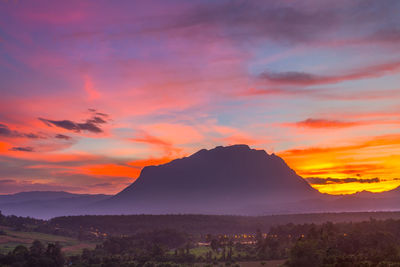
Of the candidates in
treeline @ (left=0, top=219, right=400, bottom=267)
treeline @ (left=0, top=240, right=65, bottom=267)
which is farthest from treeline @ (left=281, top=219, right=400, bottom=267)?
treeline @ (left=0, top=240, right=65, bottom=267)

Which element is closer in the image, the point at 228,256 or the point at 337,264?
the point at 337,264

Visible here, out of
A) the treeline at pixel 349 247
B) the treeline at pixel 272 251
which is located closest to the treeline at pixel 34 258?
the treeline at pixel 272 251

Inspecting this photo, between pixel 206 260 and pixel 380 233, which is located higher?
pixel 380 233

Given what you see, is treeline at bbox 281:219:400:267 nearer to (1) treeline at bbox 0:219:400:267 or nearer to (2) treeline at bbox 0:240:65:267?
(1) treeline at bbox 0:219:400:267

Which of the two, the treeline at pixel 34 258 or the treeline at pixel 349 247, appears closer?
the treeline at pixel 349 247

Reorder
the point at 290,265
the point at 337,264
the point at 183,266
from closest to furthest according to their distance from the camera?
the point at 337,264 → the point at 290,265 → the point at 183,266

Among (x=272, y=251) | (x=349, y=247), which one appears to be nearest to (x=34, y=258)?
(x=272, y=251)

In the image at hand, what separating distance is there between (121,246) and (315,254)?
11784 centimetres

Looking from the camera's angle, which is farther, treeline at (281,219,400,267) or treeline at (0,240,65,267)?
treeline at (0,240,65,267)

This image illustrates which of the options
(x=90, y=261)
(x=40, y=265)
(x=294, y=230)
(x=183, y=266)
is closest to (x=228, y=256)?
(x=183, y=266)

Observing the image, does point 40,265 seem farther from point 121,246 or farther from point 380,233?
point 380,233

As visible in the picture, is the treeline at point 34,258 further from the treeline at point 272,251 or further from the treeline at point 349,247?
the treeline at point 349,247

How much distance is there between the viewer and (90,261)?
154m

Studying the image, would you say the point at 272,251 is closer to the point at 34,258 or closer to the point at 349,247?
the point at 349,247
